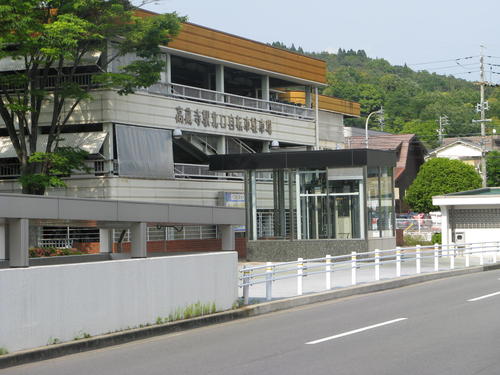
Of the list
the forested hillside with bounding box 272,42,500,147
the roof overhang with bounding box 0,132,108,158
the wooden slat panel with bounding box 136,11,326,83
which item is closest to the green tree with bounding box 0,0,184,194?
the roof overhang with bounding box 0,132,108,158

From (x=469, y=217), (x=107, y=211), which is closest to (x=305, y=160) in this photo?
(x=469, y=217)

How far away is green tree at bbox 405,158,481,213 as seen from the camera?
70438 millimetres

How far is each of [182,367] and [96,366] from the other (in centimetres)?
126

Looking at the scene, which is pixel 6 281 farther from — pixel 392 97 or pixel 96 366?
pixel 392 97

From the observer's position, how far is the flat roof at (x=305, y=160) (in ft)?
113

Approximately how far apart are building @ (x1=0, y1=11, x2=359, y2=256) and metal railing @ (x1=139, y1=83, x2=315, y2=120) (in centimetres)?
6

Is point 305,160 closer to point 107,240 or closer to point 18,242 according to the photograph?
point 107,240

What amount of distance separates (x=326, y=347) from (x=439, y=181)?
59.9 metres

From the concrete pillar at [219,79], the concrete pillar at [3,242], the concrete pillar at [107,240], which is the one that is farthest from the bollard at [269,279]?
the concrete pillar at [219,79]

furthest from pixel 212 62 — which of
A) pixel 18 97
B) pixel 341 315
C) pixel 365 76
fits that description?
pixel 365 76

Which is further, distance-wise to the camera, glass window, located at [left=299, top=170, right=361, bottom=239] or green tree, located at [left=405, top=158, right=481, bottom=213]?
green tree, located at [left=405, top=158, right=481, bottom=213]

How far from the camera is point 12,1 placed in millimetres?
29031

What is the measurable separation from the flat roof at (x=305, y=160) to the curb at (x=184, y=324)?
9057mm

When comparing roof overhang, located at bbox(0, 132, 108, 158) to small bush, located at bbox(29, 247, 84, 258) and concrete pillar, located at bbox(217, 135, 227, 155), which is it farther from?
concrete pillar, located at bbox(217, 135, 227, 155)
